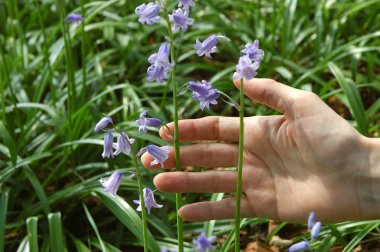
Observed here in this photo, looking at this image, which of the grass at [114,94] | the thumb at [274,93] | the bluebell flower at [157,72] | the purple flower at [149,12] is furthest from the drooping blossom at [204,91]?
the grass at [114,94]

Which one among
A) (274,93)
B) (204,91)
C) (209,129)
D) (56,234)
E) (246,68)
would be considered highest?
(246,68)

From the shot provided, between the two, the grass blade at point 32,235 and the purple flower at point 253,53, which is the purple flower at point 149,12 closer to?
the purple flower at point 253,53

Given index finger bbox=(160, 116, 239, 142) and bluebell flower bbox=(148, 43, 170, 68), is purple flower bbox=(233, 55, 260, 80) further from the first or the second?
index finger bbox=(160, 116, 239, 142)

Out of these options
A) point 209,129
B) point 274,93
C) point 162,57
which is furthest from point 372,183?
point 162,57

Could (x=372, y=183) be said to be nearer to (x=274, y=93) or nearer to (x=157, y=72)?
(x=274, y=93)

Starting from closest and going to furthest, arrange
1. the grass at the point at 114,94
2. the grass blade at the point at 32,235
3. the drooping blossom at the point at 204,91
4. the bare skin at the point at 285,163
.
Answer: the drooping blossom at the point at 204,91, the bare skin at the point at 285,163, the grass blade at the point at 32,235, the grass at the point at 114,94

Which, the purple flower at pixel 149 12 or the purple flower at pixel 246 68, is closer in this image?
the purple flower at pixel 246 68

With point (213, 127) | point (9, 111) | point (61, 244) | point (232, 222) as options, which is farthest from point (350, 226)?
point (9, 111)

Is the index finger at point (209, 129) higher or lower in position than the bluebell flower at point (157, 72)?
lower
